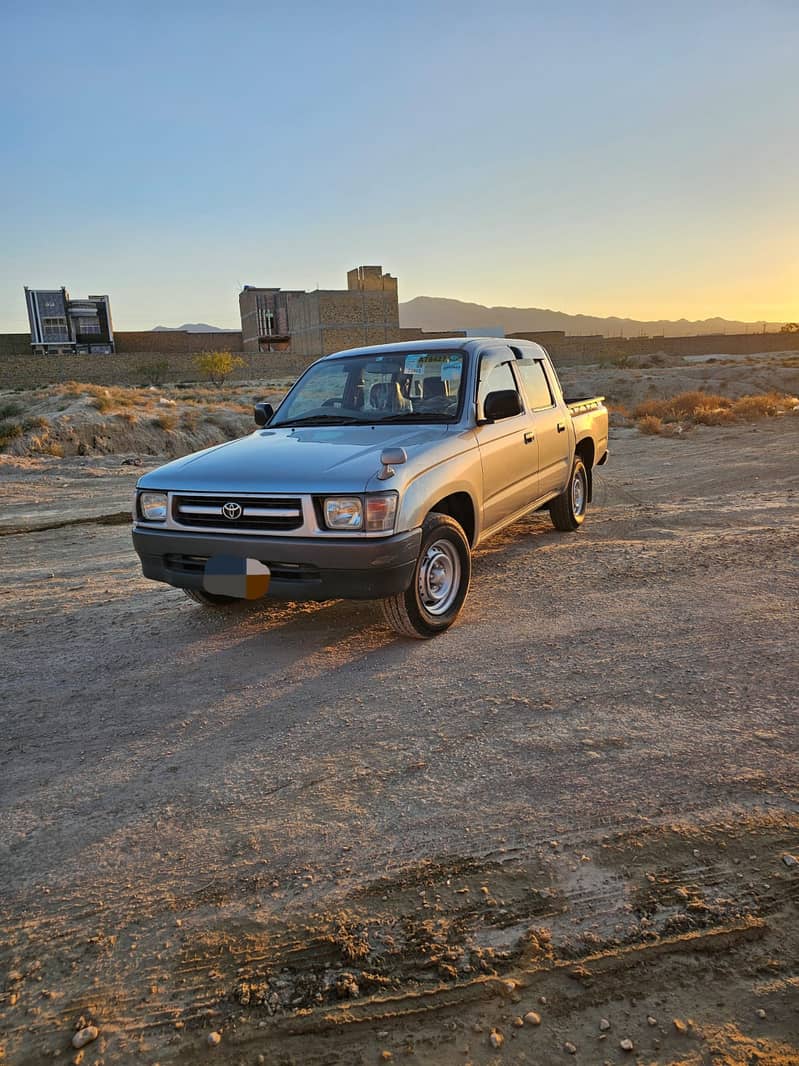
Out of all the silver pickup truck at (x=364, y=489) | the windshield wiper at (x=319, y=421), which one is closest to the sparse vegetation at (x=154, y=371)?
the windshield wiper at (x=319, y=421)

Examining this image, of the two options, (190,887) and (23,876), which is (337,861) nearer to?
(190,887)

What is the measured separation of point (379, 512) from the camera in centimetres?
421

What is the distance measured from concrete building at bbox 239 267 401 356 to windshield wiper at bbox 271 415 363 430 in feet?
251

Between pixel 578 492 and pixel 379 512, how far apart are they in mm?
4347

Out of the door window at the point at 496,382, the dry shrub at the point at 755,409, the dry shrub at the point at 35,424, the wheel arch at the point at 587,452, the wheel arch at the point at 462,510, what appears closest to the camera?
the wheel arch at the point at 462,510

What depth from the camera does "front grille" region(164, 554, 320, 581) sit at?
14.1ft

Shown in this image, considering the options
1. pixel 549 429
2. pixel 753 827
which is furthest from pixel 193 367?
pixel 753 827

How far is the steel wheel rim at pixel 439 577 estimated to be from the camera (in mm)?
4723

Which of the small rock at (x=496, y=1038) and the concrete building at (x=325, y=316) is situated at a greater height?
the concrete building at (x=325, y=316)

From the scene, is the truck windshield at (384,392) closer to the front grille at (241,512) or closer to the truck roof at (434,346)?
the truck roof at (434,346)

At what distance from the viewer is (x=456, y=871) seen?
2576 mm

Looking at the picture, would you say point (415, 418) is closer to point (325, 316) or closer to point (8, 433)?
point (8, 433)

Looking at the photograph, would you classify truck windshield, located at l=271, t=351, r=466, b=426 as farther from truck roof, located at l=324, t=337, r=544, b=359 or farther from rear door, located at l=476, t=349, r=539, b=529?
rear door, located at l=476, t=349, r=539, b=529

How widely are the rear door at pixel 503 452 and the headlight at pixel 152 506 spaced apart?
222 centimetres
